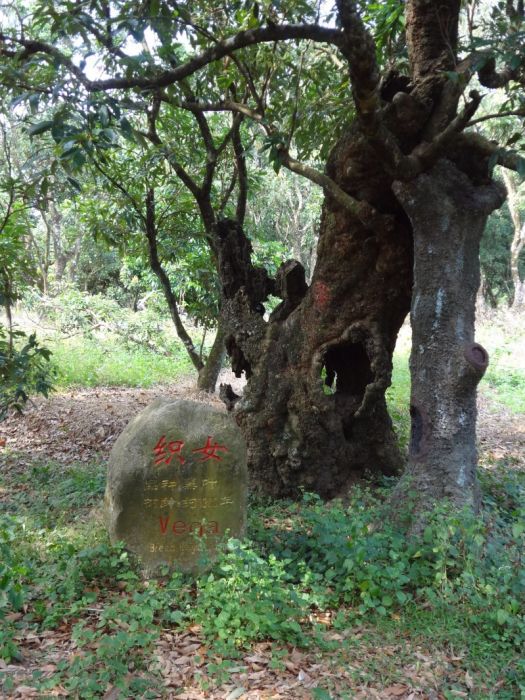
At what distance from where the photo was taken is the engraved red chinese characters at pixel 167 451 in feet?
14.5

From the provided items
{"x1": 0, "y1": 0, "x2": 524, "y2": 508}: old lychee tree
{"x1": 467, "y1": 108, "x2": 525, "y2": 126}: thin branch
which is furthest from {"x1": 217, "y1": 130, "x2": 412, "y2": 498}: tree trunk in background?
{"x1": 467, "y1": 108, "x2": 525, "y2": 126}: thin branch

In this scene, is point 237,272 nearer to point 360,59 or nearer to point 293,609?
point 360,59

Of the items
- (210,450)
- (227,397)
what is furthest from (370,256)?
(210,450)

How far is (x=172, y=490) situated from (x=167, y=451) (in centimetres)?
29

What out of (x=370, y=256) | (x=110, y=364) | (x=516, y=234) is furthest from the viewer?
(x=516, y=234)

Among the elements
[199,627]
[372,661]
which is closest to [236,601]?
Result: [199,627]

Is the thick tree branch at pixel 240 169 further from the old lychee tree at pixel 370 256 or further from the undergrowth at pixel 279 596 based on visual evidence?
the undergrowth at pixel 279 596

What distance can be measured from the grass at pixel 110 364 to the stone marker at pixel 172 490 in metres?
6.64

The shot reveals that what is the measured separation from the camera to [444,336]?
5016 millimetres

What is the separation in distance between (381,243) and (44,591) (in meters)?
4.16

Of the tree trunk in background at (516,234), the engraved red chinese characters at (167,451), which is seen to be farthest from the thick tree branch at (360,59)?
the tree trunk in background at (516,234)

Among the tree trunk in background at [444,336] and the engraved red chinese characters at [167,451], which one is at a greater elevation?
the tree trunk in background at [444,336]

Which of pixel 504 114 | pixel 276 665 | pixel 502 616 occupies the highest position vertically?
pixel 504 114

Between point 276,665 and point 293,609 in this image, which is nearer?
point 276,665
